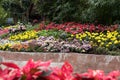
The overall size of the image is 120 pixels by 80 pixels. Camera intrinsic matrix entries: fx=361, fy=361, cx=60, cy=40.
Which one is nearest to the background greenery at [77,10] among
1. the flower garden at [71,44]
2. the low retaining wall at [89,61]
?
the flower garden at [71,44]

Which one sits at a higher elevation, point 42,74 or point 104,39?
point 42,74

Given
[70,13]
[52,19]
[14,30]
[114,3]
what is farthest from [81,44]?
[52,19]

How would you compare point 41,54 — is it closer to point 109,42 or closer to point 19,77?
point 109,42

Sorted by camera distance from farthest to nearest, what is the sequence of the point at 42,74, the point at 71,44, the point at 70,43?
1. the point at 70,43
2. the point at 71,44
3. the point at 42,74

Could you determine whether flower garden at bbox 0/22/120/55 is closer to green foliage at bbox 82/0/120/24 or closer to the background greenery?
green foliage at bbox 82/0/120/24

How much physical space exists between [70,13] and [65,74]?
13.2 m

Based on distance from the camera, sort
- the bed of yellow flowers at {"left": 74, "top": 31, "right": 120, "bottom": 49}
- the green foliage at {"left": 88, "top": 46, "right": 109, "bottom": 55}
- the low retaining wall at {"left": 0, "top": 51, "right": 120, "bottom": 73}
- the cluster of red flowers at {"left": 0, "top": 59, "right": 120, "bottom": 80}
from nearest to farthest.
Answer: the cluster of red flowers at {"left": 0, "top": 59, "right": 120, "bottom": 80}, the low retaining wall at {"left": 0, "top": 51, "right": 120, "bottom": 73}, the green foliage at {"left": 88, "top": 46, "right": 109, "bottom": 55}, the bed of yellow flowers at {"left": 74, "top": 31, "right": 120, "bottom": 49}

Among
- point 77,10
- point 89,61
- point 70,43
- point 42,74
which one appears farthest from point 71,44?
point 42,74

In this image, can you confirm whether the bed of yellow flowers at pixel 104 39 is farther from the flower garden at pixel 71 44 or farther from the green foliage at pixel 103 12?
the green foliage at pixel 103 12

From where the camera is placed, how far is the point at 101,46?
29.7 ft

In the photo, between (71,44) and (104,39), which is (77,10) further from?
(71,44)

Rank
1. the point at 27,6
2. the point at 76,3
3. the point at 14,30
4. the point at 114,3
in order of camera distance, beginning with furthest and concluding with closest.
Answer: the point at 27,6 → the point at 76,3 → the point at 14,30 → the point at 114,3

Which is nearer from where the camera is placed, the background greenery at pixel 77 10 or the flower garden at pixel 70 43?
the flower garden at pixel 70 43

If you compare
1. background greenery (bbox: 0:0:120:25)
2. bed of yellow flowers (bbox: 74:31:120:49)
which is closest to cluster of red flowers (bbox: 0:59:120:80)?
bed of yellow flowers (bbox: 74:31:120:49)
